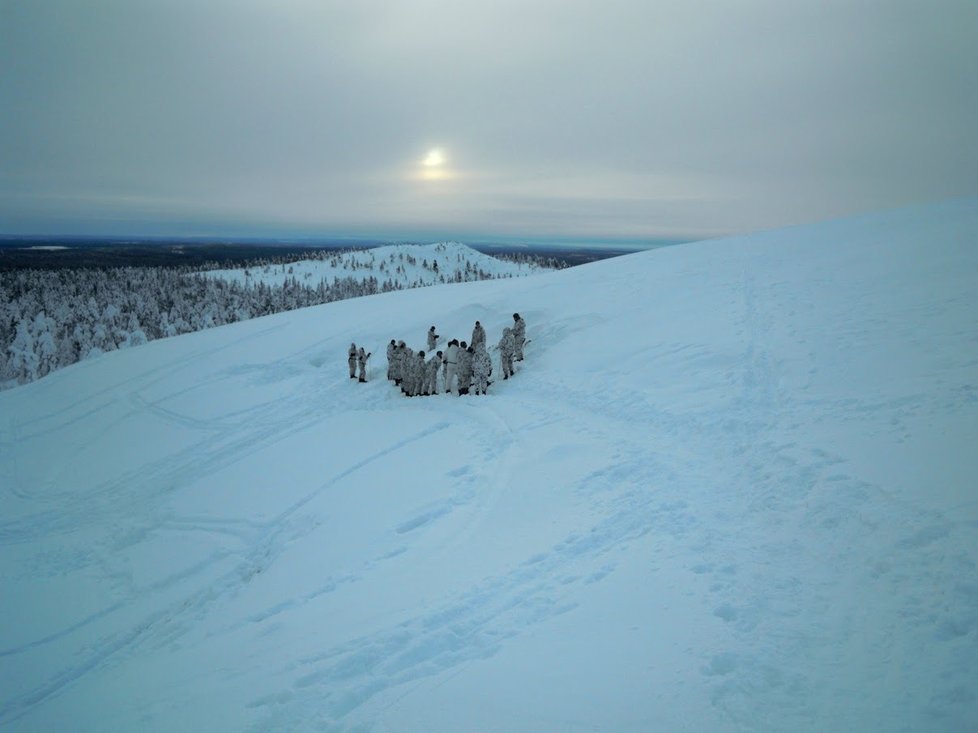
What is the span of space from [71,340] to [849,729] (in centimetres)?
8499

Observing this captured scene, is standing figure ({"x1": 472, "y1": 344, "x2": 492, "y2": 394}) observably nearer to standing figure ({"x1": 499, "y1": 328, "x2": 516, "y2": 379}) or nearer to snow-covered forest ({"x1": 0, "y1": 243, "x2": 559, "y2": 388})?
standing figure ({"x1": 499, "y1": 328, "x2": 516, "y2": 379})

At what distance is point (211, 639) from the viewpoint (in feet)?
21.6

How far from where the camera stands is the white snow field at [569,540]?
14.0 ft

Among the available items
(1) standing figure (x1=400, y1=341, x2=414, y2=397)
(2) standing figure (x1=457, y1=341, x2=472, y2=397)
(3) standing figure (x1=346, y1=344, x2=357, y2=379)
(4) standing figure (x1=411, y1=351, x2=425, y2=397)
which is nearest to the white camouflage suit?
(2) standing figure (x1=457, y1=341, x2=472, y2=397)

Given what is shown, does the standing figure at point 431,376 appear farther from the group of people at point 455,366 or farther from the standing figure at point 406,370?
the standing figure at point 406,370

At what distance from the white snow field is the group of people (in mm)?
745

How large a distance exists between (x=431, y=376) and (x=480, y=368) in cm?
173

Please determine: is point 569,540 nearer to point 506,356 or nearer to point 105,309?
point 506,356

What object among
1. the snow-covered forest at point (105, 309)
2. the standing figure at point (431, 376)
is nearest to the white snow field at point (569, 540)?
the standing figure at point (431, 376)

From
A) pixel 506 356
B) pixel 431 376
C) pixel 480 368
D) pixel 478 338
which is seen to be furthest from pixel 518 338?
pixel 431 376

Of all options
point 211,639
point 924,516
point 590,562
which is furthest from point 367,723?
point 924,516

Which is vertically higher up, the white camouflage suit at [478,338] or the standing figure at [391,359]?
the white camouflage suit at [478,338]

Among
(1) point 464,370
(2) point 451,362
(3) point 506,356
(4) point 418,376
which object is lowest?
(4) point 418,376

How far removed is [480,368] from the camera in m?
15.1
